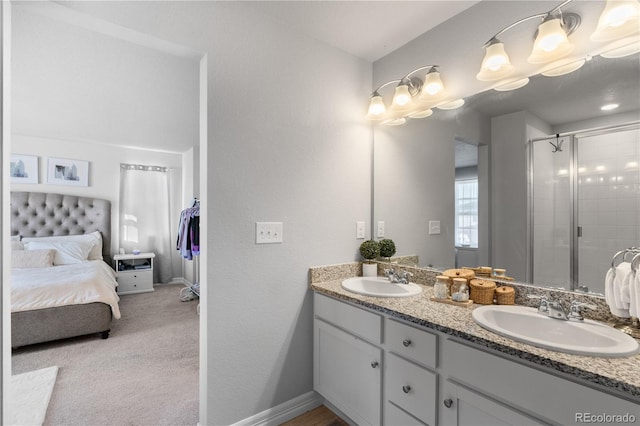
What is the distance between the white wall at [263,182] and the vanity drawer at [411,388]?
2.24 ft

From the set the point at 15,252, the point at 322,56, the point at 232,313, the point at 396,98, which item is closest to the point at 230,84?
the point at 322,56

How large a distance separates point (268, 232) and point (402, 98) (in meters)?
1.24

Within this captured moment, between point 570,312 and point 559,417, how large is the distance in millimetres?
506

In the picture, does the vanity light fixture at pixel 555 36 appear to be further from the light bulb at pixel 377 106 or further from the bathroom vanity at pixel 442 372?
the bathroom vanity at pixel 442 372

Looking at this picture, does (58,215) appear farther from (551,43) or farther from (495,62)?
(551,43)

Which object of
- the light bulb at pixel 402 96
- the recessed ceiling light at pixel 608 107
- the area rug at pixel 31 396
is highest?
the light bulb at pixel 402 96

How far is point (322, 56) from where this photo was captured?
6.56 ft

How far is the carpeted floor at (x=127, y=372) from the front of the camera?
187 cm

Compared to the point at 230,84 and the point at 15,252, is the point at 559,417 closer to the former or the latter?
the point at 230,84

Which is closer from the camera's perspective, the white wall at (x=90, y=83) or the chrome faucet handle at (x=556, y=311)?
the chrome faucet handle at (x=556, y=311)

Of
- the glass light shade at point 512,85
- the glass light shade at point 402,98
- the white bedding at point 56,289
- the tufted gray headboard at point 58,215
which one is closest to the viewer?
the glass light shade at point 512,85

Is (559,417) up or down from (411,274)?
down

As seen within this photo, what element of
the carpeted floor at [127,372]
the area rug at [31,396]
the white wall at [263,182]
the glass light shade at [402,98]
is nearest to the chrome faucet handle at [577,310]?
the white wall at [263,182]

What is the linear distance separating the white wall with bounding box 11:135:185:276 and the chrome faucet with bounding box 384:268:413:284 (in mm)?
4369
